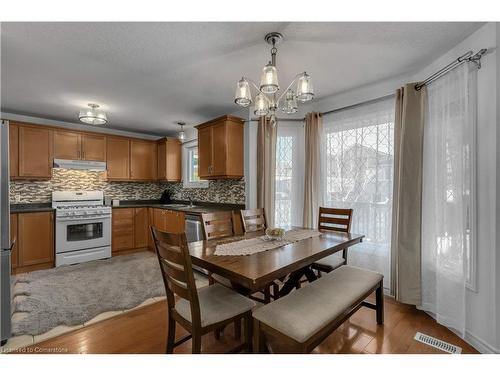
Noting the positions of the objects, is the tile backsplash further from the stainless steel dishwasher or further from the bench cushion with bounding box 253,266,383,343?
the bench cushion with bounding box 253,266,383,343

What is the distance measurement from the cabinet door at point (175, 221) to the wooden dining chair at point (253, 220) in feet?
4.82

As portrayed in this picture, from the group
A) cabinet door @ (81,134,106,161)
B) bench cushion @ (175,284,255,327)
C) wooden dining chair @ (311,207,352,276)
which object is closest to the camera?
bench cushion @ (175,284,255,327)

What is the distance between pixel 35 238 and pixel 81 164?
1261 millimetres

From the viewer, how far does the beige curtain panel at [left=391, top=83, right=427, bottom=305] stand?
2.19 meters

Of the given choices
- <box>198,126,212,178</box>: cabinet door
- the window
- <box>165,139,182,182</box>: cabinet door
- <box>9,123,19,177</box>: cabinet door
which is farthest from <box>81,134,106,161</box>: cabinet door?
<box>198,126,212,178</box>: cabinet door

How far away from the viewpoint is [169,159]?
4.62 metres

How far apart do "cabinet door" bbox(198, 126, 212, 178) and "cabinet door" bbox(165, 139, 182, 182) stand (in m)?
1.18

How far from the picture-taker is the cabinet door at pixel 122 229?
4082 mm

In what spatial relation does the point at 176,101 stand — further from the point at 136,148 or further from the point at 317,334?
the point at 317,334

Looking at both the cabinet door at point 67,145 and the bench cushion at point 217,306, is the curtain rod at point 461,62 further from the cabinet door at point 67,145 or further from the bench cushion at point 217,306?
the cabinet door at point 67,145

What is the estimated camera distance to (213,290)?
1673 millimetres

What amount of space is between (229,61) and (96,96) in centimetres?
188

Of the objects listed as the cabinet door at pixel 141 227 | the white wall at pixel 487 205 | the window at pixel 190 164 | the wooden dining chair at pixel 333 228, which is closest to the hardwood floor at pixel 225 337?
the white wall at pixel 487 205
